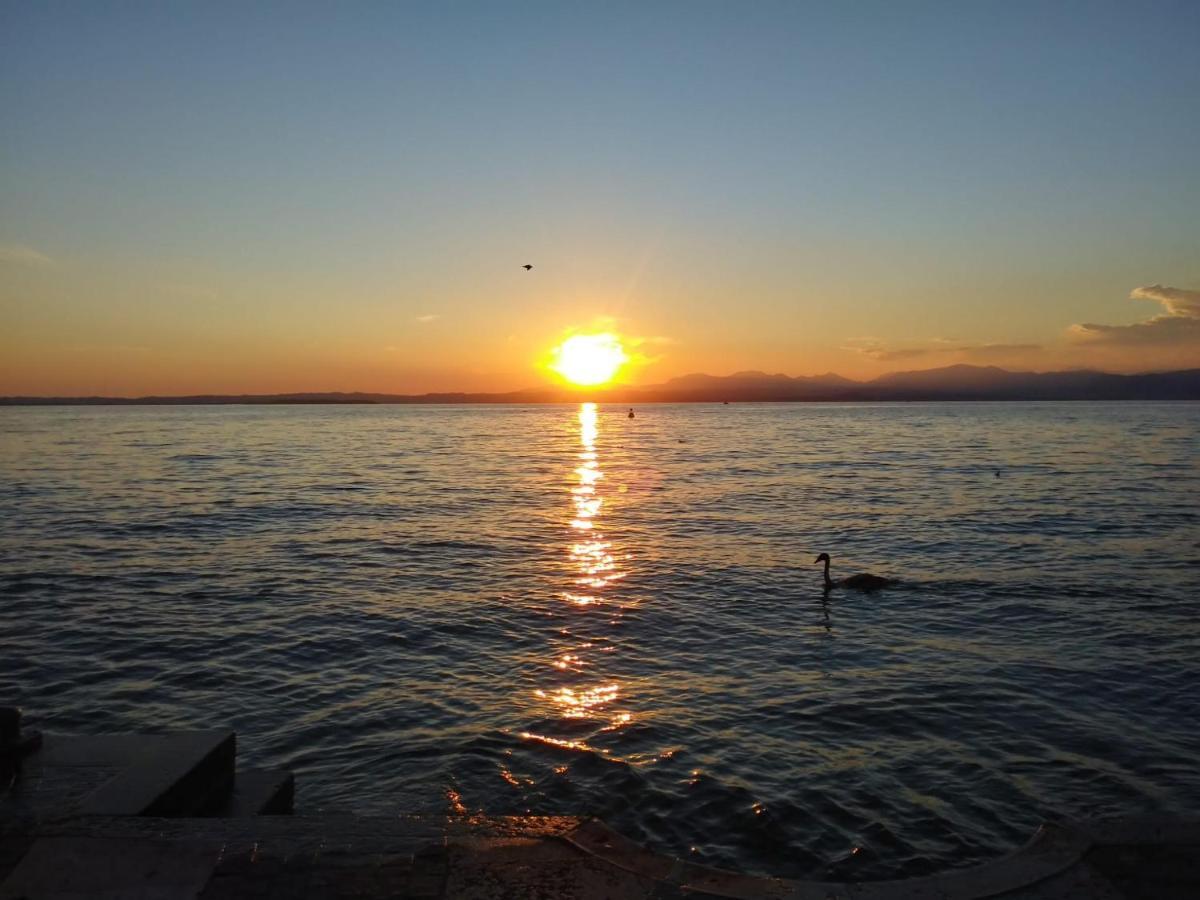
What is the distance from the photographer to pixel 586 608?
19.5 m

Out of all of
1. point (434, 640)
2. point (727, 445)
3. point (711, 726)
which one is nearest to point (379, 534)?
point (434, 640)

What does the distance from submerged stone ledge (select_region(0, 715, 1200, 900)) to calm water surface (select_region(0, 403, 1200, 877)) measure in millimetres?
1615

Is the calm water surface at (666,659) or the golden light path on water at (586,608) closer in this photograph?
the calm water surface at (666,659)

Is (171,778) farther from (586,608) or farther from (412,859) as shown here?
(586,608)

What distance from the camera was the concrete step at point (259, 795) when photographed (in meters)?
8.59

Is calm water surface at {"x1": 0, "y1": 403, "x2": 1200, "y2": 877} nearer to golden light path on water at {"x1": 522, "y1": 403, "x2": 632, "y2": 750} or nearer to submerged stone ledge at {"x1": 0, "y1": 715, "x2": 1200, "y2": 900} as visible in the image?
golden light path on water at {"x1": 522, "y1": 403, "x2": 632, "y2": 750}

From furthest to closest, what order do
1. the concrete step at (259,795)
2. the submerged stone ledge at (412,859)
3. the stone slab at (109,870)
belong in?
the concrete step at (259,795), the submerged stone ledge at (412,859), the stone slab at (109,870)

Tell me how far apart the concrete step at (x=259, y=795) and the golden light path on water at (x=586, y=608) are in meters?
3.57

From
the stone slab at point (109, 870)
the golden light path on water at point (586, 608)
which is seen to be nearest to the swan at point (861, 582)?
the golden light path on water at point (586, 608)

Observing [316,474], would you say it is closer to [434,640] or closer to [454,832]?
[434,640]

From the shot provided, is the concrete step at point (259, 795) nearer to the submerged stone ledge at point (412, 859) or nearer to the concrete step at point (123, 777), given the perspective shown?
the concrete step at point (123, 777)

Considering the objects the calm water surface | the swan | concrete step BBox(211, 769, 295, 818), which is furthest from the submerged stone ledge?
the swan

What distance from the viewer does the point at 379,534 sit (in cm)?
3059

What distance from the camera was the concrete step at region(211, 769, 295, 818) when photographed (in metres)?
8.59
